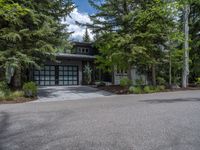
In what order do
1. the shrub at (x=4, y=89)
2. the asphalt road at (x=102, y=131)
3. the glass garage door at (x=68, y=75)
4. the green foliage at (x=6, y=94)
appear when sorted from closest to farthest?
the asphalt road at (x=102, y=131) < the green foliage at (x=6, y=94) < the shrub at (x=4, y=89) < the glass garage door at (x=68, y=75)

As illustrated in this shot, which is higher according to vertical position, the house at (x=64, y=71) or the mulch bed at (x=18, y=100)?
the house at (x=64, y=71)

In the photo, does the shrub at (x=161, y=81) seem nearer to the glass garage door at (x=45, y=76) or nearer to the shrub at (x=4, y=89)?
the glass garage door at (x=45, y=76)

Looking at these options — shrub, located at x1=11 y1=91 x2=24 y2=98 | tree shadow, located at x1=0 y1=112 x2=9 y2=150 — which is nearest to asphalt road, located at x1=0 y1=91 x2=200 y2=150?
tree shadow, located at x1=0 y1=112 x2=9 y2=150

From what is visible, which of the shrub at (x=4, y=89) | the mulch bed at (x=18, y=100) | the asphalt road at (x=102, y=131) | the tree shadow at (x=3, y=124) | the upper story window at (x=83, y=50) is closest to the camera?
the asphalt road at (x=102, y=131)

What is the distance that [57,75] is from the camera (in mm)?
22031

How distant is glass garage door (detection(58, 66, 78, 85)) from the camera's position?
2226 cm

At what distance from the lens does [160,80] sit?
20.5 m

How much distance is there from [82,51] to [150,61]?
9939 mm

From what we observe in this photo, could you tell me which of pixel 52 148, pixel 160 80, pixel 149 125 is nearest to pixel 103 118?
pixel 149 125

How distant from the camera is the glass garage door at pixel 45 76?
69.3 feet

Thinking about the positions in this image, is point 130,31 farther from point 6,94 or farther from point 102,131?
point 102,131

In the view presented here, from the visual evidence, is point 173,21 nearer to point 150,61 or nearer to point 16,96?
point 150,61

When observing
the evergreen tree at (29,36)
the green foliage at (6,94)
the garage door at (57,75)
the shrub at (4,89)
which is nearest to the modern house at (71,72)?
the garage door at (57,75)

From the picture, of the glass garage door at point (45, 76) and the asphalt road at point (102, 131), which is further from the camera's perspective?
the glass garage door at point (45, 76)
